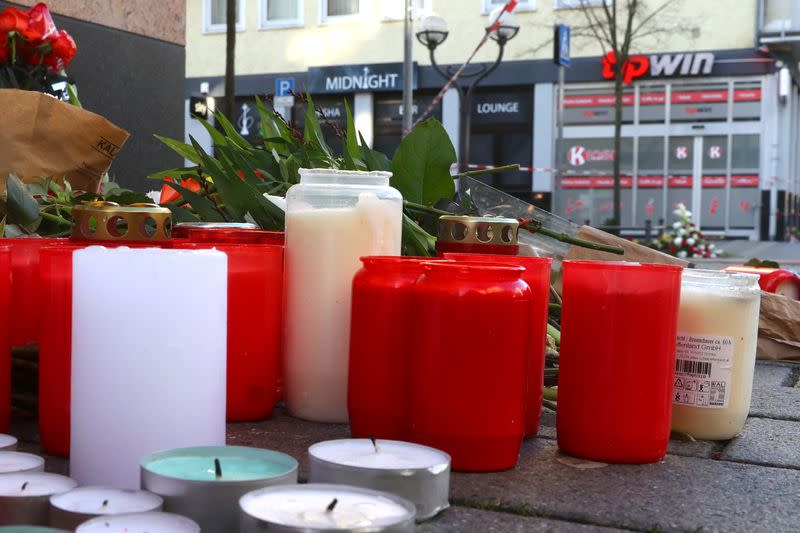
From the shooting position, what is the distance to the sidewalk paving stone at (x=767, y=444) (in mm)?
1559

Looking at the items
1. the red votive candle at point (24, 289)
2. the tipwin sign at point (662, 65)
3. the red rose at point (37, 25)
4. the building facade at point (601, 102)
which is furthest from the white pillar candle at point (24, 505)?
the tipwin sign at point (662, 65)

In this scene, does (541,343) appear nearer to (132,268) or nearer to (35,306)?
(132,268)

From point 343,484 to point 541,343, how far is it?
0.60 m

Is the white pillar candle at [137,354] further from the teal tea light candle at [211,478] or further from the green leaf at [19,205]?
the green leaf at [19,205]

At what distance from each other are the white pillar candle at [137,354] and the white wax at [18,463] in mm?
78

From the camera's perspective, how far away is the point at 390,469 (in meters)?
1.09

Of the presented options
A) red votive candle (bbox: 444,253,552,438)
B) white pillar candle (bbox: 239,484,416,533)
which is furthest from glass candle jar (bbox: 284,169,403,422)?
white pillar candle (bbox: 239,484,416,533)

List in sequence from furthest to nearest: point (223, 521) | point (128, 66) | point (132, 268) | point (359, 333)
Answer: point (128, 66) < point (359, 333) < point (132, 268) < point (223, 521)

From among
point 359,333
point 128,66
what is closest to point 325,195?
point 359,333

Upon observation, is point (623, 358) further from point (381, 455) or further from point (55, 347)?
point (55, 347)

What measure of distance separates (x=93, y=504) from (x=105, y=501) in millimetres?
13

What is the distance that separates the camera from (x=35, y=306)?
1.62 metres

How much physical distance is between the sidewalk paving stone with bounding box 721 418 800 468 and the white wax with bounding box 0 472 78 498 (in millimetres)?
965

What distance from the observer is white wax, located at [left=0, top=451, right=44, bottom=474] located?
1.13 metres
